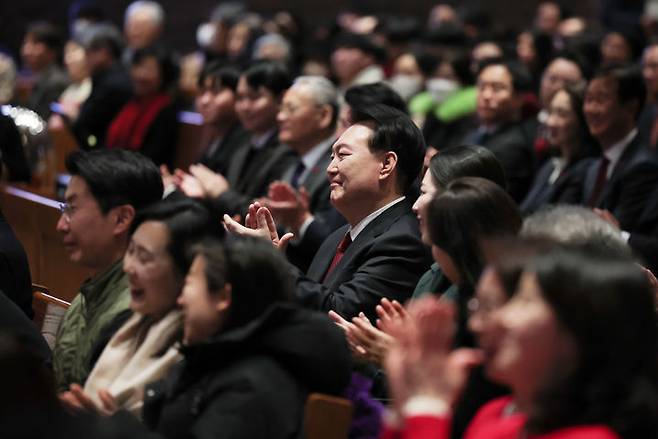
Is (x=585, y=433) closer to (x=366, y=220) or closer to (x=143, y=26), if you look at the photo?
(x=366, y=220)

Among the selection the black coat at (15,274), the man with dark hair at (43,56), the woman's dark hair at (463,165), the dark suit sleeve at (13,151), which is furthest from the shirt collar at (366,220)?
the man with dark hair at (43,56)

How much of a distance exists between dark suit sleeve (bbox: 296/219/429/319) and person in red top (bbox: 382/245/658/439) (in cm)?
147

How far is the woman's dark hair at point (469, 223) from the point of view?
2.74m

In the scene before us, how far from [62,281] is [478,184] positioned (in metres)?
2.43

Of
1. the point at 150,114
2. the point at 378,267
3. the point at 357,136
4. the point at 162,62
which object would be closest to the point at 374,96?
the point at 357,136

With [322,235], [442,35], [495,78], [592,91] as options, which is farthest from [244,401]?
[442,35]

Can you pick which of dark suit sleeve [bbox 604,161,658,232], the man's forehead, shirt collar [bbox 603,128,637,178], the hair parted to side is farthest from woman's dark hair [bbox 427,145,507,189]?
shirt collar [bbox 603,128,637,178]

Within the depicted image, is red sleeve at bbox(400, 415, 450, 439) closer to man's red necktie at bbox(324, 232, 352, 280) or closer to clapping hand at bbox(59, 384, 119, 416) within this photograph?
clapping hand at bbox(59, 384, 119, 416)

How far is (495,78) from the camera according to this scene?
21.3 feet

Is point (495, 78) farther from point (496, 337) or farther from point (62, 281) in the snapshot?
point (496, 337)

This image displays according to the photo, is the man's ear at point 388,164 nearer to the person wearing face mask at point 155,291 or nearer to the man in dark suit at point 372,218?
the man in dark suit at point 372,218

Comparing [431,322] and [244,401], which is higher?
[431,322]

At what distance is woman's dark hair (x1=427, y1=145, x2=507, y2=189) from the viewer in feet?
11.4

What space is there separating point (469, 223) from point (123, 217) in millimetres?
1093
